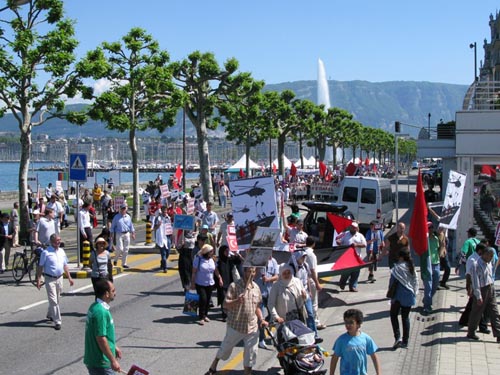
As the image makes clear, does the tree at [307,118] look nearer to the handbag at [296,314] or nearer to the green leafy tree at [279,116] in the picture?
the green leafy tree at [279,116]

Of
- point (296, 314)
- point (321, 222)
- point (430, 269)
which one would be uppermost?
point (321, 222)

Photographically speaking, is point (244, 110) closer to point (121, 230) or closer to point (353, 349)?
point (121, 230)

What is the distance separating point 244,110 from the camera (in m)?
52.6

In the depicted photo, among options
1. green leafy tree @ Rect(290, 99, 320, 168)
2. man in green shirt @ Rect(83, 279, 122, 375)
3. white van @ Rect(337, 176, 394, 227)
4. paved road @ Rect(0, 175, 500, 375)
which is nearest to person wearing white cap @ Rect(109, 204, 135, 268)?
paved road @ Rect(0, 175, 500, 375)

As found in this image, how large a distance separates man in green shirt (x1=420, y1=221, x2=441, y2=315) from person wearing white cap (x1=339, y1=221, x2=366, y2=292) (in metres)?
1.98

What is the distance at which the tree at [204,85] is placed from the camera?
41656mm

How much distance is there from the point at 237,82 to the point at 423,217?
3112cm

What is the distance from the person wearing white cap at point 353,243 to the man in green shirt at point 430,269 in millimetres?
1975

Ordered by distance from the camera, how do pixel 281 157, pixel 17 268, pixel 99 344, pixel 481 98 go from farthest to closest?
pixel 281 157 < pixel 481 98 < pixel 17 268 < pixel 99 344

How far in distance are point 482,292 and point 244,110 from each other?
42.0 m

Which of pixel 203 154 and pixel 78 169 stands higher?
pixel 203 154

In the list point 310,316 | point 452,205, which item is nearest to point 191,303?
point 310,316

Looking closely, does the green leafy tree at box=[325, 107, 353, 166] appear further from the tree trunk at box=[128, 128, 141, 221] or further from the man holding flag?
the man holding flag

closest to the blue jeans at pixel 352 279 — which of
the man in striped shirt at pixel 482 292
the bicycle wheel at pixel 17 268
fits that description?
the man in striped shirt at pixel 482 292
